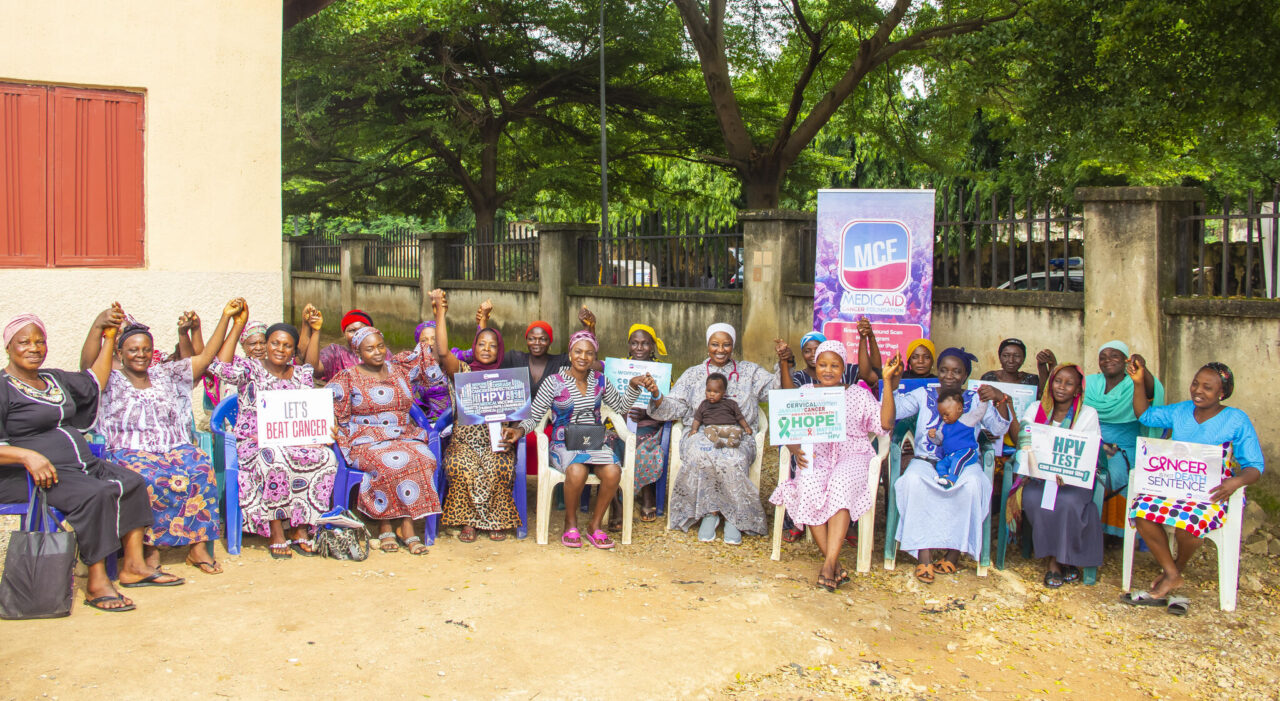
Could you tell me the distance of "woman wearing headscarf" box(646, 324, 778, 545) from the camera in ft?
19.6

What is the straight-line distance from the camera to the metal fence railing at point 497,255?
13.0 m

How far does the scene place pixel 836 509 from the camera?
534 cm

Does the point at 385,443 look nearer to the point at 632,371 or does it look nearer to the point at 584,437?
the point at 584,437

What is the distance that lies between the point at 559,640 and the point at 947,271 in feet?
15.9

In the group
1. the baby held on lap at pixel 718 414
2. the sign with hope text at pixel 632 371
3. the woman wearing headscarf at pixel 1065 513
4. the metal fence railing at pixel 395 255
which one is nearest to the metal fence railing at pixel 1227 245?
the woman wearing headscarf at pixel 1065 513

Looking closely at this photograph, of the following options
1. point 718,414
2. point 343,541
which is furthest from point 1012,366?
point 343,541

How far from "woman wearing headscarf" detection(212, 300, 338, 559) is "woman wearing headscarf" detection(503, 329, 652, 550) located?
1.11m

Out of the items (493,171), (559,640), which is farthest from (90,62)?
(493,171)

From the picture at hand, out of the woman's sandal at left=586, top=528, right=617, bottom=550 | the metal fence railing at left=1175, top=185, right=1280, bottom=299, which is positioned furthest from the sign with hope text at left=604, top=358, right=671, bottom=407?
the metal fence railing at left=1175, top=185, right=1280, bottom=299

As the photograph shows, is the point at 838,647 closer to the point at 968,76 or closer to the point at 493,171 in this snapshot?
the point at 968,76

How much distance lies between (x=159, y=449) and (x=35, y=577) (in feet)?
3.27

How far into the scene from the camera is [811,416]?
5.41 metres

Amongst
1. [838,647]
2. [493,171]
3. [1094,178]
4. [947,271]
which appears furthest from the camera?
[1094,178]

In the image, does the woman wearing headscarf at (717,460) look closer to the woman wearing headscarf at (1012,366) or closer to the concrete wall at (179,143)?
the woman wearing headscarf at (1012,366)
